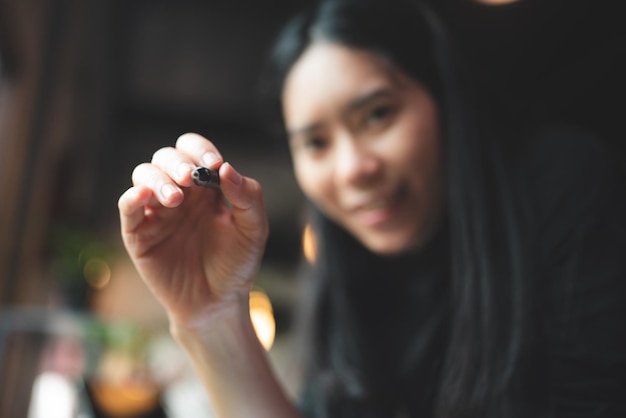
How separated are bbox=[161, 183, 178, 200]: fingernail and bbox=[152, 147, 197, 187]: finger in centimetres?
1

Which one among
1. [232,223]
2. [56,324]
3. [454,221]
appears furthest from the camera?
[56,324]

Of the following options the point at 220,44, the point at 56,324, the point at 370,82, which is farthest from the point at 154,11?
the point at 370,82

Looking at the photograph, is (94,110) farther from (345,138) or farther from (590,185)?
(590,185)

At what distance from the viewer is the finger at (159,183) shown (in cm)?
55

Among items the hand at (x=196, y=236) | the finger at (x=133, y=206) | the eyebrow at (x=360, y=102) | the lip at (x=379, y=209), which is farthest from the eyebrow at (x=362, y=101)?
the finger at (x=133, y=206)

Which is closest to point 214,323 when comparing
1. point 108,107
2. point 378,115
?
point 378,115

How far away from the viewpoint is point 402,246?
0.99 m

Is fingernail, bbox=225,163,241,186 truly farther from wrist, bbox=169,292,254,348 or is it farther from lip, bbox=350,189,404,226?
lip, bbox=350,189,404,226

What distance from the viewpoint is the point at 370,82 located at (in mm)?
939

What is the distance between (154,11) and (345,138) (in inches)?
127

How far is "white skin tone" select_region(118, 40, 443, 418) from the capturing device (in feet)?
2.12

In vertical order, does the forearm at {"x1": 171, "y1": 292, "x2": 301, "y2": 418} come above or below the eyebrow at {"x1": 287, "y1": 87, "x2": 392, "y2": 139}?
below

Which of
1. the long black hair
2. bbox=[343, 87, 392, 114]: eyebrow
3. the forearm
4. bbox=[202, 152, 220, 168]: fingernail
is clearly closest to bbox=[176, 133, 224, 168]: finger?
bbox=[202, 152, 220, 168]: fingernail

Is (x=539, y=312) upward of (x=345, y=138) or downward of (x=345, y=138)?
downward
